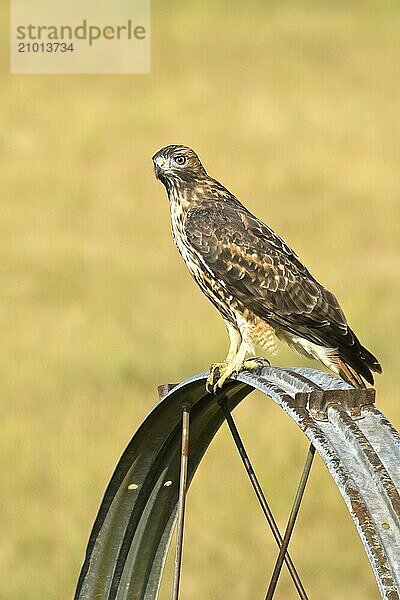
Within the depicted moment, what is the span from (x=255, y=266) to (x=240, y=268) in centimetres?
5

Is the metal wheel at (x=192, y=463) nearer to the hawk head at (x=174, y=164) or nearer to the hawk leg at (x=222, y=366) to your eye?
the hawk leg at (x=222, y=366)

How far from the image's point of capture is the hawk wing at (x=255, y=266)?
376 centimetres

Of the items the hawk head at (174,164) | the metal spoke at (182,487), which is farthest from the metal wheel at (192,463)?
the hawk head at (174,164)

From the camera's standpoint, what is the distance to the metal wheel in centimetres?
242

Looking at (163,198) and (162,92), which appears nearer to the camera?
(163,198)

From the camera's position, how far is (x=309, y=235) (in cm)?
1218

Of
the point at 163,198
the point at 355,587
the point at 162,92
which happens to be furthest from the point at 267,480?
the point at 162,92

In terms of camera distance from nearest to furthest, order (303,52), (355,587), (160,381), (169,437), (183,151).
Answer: (169,437), (183,151), (355,587), (160,381), (303,52)

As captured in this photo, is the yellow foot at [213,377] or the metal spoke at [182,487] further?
the yellow foot at [213,377]

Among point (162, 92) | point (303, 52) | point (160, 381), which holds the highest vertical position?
point (303, 52)

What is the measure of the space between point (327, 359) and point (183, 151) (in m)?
0.74

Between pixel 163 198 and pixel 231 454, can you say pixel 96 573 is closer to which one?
pixel 231 454

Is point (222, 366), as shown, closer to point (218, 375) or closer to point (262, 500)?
point (218, 375)

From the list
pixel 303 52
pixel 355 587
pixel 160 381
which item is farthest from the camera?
pixel 303 52
